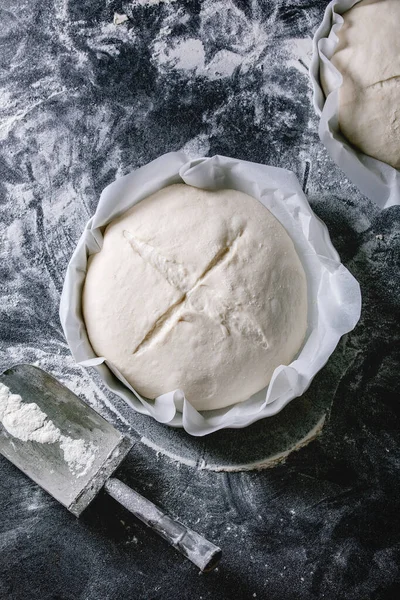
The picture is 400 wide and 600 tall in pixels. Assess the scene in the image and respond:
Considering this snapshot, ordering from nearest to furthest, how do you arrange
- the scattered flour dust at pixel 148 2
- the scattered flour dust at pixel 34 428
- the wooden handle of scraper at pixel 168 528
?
the wooden handle of scraper at pixel 168 528
the scattered flour dust at pixel 34 428
the scattered flour dust at pixel 148 2

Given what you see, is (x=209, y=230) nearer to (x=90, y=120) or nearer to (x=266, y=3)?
(x=90, y=120)

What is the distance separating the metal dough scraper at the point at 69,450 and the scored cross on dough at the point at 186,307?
0.80 ft

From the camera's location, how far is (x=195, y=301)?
144cm

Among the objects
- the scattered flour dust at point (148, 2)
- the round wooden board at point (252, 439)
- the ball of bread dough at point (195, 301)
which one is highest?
the scattered flour dust at point (148, 2)

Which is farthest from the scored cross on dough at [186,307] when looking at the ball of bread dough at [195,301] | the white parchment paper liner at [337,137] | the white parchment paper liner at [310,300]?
the white parchment paper liner at [337,137]

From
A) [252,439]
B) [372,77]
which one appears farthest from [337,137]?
[252,439]

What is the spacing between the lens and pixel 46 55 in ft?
5.71

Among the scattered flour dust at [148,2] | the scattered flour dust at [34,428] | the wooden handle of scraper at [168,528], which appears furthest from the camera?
the scattered flour dust at [148,2]

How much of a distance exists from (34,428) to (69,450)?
3.9 inches

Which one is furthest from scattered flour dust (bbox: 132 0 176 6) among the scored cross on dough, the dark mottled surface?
the scored cross on dough

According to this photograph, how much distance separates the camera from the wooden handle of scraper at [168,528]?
4.62 feet

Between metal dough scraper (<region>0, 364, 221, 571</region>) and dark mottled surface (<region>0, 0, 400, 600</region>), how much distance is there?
0.08 m

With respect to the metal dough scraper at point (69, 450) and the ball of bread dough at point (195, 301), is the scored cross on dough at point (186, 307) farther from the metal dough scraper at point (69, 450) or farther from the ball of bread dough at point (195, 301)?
the metal dough scraper at point (69, 450)

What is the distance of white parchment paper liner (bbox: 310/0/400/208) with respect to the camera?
1.57 meters
